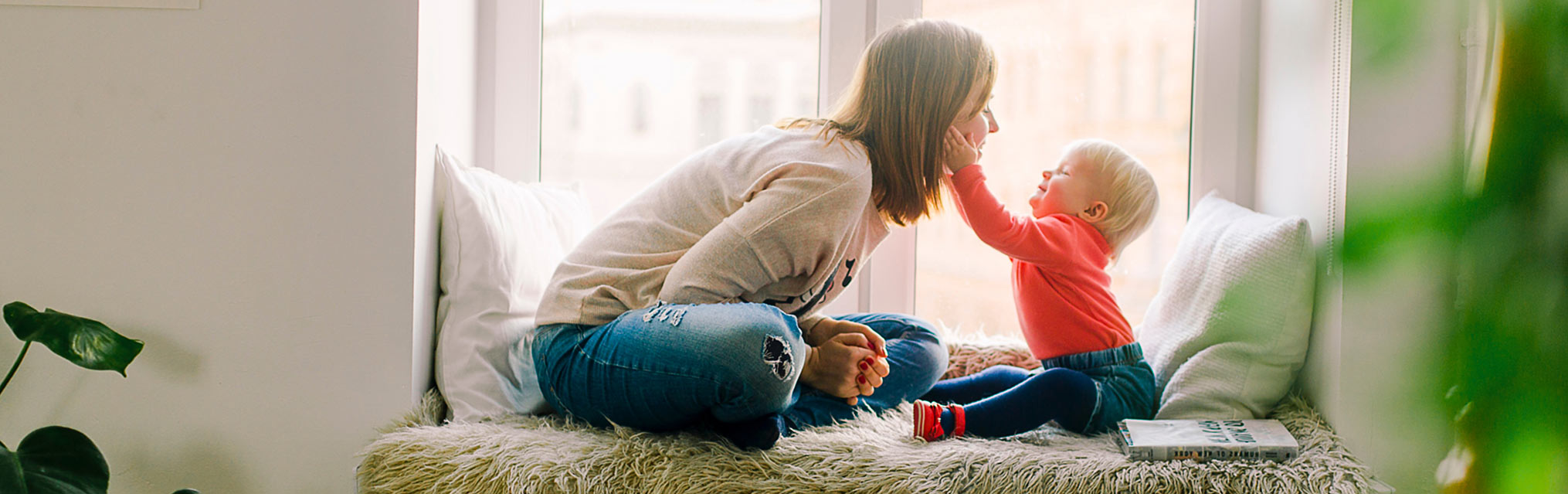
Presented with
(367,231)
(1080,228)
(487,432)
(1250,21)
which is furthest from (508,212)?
(1250,21)

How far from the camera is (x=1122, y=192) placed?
1319 mm

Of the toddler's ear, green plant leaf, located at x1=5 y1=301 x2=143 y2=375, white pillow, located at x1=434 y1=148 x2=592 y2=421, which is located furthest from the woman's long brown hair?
green plant leaf, located at x1=5 y1=301 x2=143 y2=375

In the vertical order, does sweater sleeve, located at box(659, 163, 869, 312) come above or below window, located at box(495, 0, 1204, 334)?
below

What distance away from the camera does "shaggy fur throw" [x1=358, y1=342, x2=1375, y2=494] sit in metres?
0.97

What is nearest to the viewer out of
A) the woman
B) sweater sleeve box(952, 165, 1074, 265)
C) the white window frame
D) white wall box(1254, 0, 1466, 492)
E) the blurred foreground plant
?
the blurred foreground plant

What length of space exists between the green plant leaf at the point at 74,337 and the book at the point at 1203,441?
3.98ft

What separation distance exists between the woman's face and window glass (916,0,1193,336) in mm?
321

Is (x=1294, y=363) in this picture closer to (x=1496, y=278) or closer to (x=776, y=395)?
(x=776, y=395)

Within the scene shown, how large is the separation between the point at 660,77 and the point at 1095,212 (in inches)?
32.4

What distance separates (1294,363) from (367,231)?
1.31m

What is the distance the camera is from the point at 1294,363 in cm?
123

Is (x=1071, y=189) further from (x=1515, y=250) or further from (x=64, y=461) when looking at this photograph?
(x=64, y=461)

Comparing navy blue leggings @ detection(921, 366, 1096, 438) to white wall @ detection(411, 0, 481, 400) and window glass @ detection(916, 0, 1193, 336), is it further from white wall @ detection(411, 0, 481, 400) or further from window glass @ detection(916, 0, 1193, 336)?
white wall @ detection(411, 0, 481, 400)

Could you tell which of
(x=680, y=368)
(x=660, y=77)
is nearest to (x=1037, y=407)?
(x=680, y=368)
